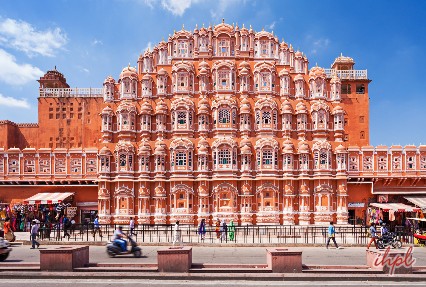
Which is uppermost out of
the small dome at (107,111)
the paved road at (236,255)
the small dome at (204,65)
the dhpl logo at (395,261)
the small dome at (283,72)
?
the small dome at (204,65)

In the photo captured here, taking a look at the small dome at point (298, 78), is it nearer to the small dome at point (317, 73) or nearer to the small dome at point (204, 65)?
the small dome at point (317, 73)

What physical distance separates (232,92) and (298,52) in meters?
8.84

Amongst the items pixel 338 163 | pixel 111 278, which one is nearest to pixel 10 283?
pixel 111 278

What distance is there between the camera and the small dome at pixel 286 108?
42719 mm

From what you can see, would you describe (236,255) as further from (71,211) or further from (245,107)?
(71,211)

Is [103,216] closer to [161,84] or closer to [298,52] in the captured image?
[161,84]

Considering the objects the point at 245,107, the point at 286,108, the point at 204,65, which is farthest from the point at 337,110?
the point at 204,65

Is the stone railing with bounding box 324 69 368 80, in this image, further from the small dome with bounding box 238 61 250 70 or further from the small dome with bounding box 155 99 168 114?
the small dome with bounding box 155 99 168 114

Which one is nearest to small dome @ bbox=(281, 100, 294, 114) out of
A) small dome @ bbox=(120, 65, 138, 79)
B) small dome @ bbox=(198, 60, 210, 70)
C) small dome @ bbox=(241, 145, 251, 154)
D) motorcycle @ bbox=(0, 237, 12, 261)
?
small dome @ bbox=(241, 145, 251, 154)

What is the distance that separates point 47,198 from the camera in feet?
133

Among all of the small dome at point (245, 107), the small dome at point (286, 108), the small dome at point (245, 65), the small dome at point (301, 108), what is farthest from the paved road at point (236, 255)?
the small dome at point (245, 65)

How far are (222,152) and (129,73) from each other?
13.1 m

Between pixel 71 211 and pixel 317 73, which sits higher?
pixel 317 73

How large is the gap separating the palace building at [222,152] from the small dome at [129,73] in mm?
155
